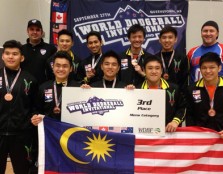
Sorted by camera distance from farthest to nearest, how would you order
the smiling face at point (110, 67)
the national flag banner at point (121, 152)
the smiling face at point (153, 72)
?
the smiling face at point (110, 67) → the smiling face at point (153, 72) → the national flag banner at point (121, 152)

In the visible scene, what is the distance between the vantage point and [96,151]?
3031mm

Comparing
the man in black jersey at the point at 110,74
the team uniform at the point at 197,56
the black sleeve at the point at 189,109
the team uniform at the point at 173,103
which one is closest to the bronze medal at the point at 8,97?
the man in black jersey at the point at 110,74

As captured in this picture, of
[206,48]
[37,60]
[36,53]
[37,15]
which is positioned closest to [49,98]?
[37,60]

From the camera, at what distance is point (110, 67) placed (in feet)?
11.0

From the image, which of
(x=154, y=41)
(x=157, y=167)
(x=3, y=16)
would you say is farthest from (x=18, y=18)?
(x=157, y=167)

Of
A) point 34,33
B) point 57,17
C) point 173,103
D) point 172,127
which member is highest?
point 57,17

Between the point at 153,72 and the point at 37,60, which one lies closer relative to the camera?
the point at 153,72

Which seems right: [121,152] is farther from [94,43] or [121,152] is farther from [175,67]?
[94,43]

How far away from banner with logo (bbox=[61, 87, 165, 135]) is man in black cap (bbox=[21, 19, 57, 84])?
1290mm

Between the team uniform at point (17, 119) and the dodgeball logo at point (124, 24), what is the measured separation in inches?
106

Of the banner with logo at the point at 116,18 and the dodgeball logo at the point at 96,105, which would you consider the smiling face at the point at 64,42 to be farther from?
the banner with logo at the point at 116,18

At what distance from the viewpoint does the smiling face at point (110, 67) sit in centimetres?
336

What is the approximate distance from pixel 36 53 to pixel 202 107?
244cm

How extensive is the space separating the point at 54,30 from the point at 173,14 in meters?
2.39
